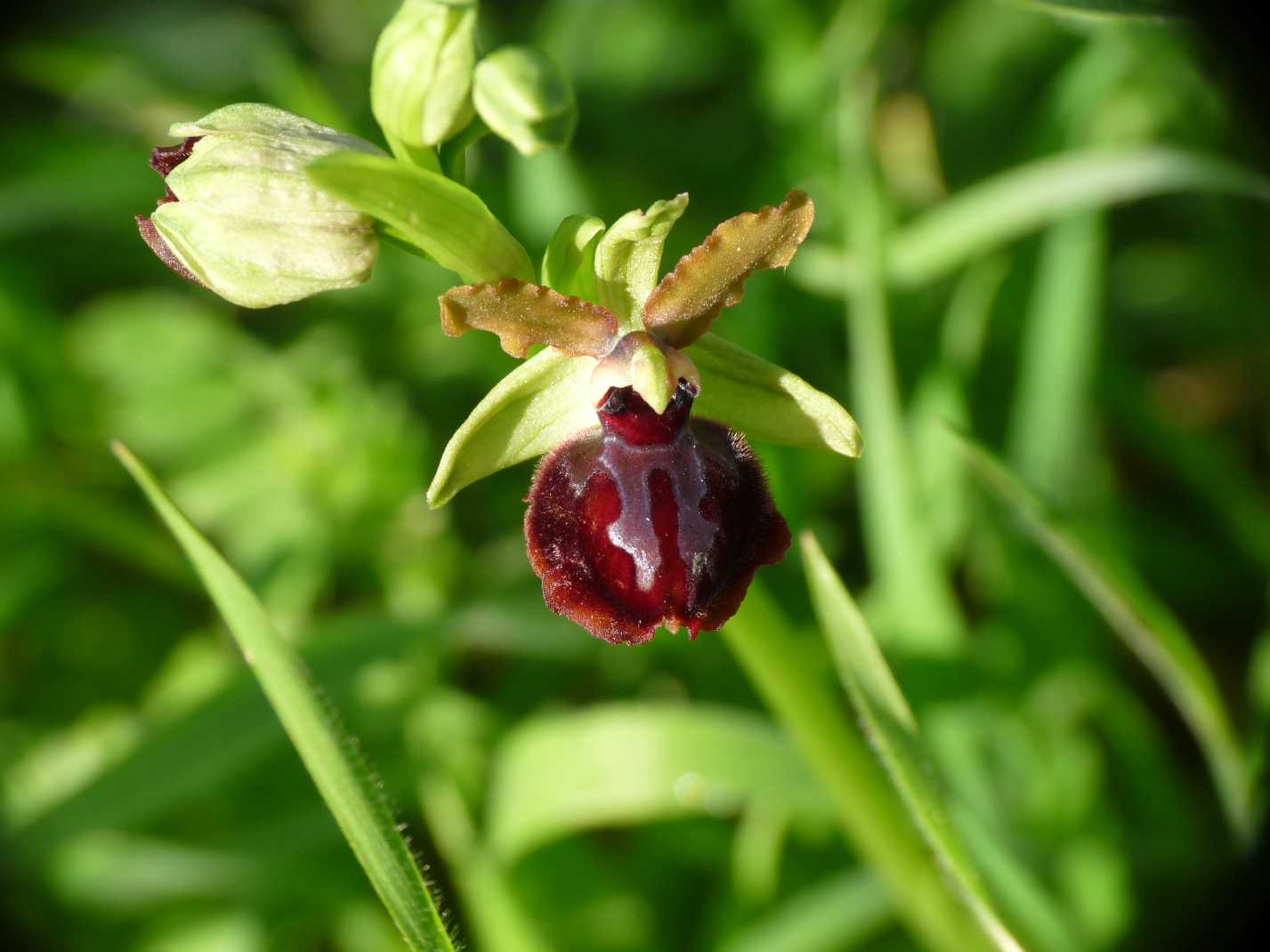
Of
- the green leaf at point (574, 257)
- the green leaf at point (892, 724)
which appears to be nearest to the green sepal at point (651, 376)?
the green leaf at point (574, 257)

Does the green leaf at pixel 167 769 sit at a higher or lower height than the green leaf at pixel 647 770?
higher

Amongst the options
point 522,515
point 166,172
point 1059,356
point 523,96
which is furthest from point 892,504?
point 166,172

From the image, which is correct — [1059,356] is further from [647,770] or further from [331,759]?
[331,759]

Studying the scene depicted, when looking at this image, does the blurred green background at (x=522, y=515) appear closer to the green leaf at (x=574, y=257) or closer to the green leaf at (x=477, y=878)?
the green leaf at (x=477, y=878)

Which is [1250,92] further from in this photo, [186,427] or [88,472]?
[88,472]

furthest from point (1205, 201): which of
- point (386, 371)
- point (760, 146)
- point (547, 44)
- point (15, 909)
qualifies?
point (15, 909)
